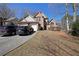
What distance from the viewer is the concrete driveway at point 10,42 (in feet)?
15.1

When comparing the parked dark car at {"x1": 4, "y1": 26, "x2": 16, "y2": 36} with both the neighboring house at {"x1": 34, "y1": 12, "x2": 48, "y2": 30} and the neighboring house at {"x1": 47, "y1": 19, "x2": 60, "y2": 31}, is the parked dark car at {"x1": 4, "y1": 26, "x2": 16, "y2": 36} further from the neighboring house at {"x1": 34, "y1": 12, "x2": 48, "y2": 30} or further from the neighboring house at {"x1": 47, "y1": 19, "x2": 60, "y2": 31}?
the neighboring house at {"x1": 47, "y1": 19, "x2": 60, "y2": 31}

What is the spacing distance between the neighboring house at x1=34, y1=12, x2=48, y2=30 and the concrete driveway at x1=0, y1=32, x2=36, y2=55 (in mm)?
270

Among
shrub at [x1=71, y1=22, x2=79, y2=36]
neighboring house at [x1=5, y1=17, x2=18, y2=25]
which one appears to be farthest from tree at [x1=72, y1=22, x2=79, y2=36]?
neighboring house at [x1=5, y1=17, x2=18, y2=25]

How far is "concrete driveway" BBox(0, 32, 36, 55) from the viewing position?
461cm

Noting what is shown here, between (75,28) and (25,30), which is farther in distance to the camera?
(25,30)

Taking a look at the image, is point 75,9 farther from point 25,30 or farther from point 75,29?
point 25,30

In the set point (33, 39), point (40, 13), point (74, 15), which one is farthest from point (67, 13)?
point (33, 39)

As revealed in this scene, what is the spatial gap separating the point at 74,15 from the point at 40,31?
2.27 feet

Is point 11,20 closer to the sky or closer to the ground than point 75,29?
closer to the sky

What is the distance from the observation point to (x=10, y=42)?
470 centimetres

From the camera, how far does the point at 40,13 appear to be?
15.5 ft

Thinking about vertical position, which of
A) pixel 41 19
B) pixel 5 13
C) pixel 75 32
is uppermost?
pixel 5 13

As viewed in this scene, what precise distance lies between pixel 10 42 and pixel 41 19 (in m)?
0.72

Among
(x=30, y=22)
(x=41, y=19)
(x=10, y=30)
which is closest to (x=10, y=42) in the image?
(x=10, y=30)
